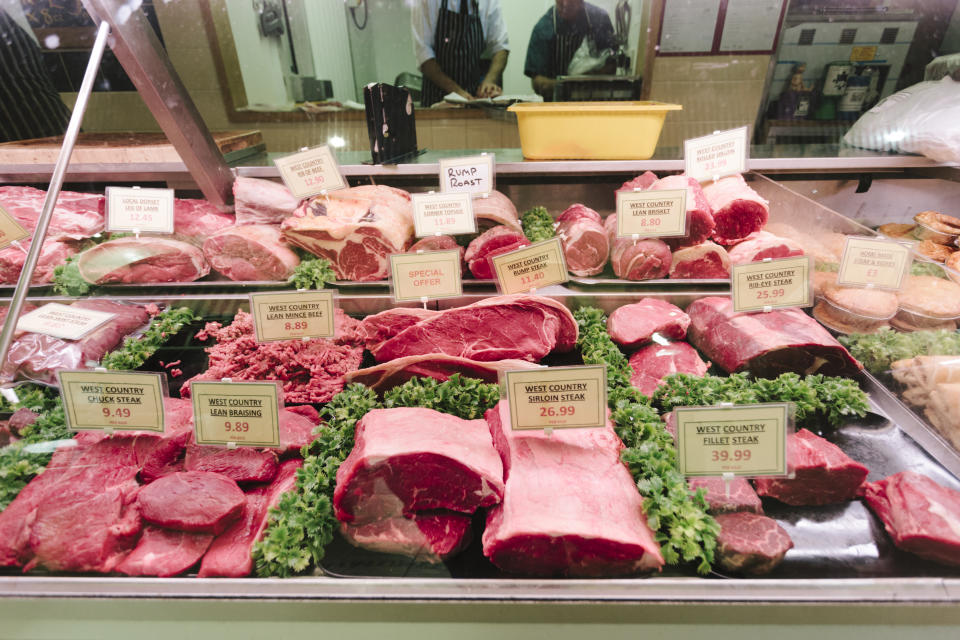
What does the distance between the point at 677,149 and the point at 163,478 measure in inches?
143

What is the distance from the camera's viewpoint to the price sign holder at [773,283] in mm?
2219

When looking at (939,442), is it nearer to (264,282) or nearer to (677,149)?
(677,149)

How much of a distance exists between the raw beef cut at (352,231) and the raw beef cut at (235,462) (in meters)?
1.26

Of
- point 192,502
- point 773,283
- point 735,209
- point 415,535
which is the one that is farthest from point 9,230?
point 735,209

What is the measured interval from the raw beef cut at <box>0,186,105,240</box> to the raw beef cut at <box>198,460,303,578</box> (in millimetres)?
2320

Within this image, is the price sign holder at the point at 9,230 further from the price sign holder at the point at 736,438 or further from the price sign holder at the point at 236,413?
the price sign holder at the point at 736,438

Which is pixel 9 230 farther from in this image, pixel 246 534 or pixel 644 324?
pixel 644 324

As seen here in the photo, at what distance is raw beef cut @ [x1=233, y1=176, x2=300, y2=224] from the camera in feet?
9.66

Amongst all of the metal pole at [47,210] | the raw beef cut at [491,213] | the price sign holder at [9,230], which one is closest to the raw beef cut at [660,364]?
the raw beef cut at [491,213]

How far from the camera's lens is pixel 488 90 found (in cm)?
391

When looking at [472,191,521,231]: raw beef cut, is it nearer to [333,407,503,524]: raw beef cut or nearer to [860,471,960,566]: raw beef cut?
[333,407,503,524]: raw beef cut

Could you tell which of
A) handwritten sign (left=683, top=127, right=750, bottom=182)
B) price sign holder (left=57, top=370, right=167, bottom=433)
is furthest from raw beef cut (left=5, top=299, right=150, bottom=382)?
handwritten sign (left=683, top=127, right=750, bottom=182)

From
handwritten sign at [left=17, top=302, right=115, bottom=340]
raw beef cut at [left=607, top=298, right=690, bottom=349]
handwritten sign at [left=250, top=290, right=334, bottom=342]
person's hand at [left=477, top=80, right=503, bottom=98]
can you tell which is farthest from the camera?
person's hand at [left=477, top=80, right=503, bottom=98]

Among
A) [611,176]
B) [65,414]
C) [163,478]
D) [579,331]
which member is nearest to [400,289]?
[579,331]
